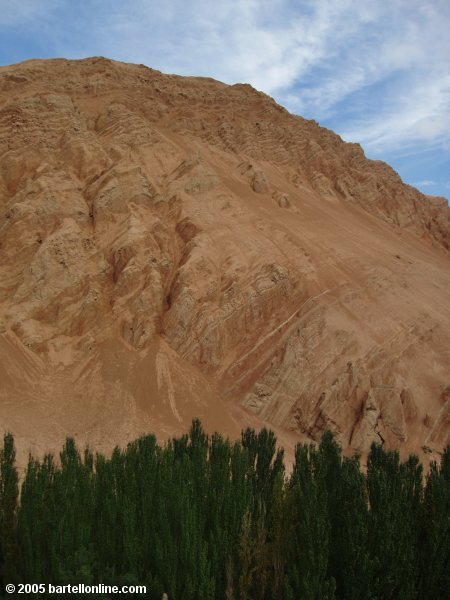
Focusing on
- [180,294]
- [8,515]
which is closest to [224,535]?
[8,515]

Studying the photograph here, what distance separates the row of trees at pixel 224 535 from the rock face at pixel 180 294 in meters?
10.1

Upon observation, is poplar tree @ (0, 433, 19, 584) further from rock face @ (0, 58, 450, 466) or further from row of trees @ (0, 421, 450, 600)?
rock face @ (0, 58, 450, 466)

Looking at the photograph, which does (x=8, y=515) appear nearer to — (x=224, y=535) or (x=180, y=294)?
(x=224, y=535)

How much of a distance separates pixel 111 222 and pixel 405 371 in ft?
56.9

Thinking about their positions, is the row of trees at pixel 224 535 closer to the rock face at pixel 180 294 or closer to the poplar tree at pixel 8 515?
the poplar tree at pixel 8 515

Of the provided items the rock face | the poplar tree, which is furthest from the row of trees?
the rock face

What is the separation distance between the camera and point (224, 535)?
1052 centimetres

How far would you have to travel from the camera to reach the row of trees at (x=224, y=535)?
9.60 metres

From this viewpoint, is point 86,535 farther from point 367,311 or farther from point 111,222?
point 111,222

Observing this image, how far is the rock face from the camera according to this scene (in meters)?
23.2

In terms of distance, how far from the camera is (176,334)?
1035 inches

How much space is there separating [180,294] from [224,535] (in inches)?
678

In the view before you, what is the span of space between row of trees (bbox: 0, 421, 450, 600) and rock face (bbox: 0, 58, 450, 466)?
10141 millimetres

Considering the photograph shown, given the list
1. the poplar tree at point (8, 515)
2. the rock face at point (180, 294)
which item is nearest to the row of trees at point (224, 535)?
the poplar tree at point (8, 515)
